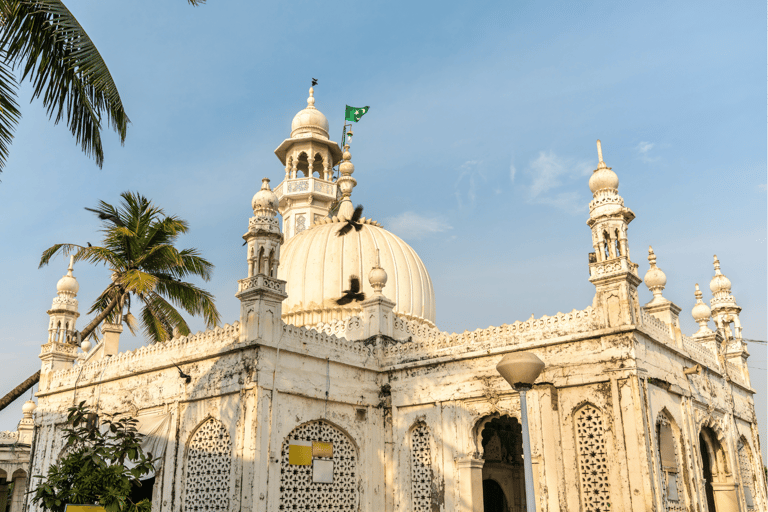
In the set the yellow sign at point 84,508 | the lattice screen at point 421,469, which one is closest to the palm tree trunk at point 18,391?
the yellow sign at point 84,508

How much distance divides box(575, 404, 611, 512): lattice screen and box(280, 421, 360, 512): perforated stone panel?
4852 millimetres

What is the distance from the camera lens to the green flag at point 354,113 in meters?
28.8

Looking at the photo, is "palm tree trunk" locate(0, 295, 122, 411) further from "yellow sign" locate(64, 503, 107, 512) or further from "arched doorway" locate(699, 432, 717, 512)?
"arched doorway" locate(699, 432, 717, 512)

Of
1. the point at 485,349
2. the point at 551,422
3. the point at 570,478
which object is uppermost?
the point at 485,349

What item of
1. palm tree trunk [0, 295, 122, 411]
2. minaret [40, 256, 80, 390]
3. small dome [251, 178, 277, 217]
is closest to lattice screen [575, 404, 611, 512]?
small dome [251, 178, 277, 217]

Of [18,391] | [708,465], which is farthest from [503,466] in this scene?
[18,391]

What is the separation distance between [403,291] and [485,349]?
239 inches

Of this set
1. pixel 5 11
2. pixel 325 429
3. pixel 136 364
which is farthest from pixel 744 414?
pixel 5 11

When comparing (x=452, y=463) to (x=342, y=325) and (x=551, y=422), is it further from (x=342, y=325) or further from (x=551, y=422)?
(x=342, y=325)

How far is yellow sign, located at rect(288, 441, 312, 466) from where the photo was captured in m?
13.6

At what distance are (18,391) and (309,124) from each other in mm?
15203

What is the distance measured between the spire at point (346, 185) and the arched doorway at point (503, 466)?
8228 millimetres

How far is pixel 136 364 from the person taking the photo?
638 inches

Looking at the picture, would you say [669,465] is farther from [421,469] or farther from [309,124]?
[309,124]
